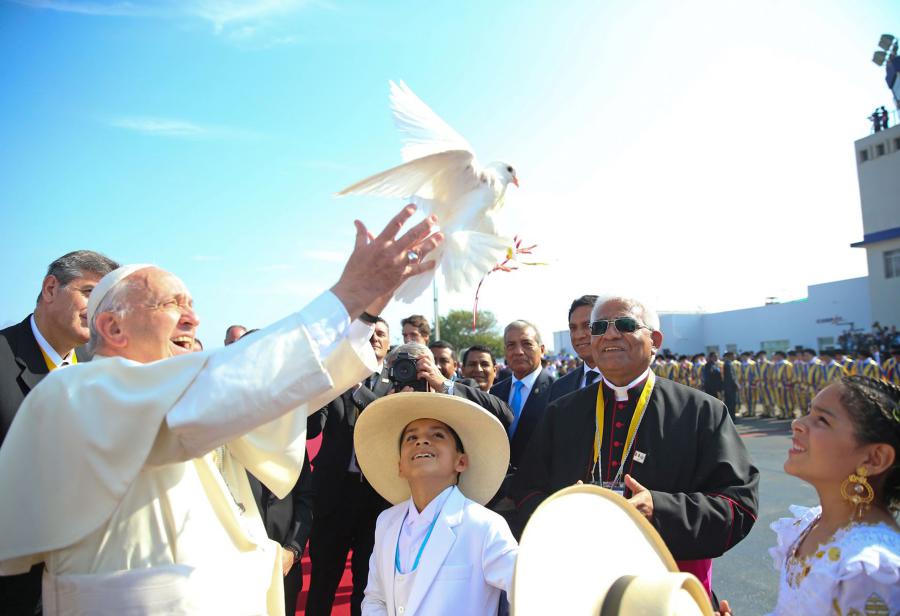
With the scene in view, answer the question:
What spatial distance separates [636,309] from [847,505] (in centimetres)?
115

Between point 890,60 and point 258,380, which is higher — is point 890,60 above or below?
above

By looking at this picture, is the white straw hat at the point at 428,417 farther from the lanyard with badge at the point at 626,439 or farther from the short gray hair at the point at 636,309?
the short gray hair at the point at 636,309

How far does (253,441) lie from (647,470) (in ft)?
5.57

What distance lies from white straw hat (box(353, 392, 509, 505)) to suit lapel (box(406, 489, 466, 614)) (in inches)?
10.7

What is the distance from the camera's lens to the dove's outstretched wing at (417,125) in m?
3.07

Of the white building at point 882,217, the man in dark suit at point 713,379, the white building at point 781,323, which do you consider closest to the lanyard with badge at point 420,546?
the man in dark suit at point 713,379

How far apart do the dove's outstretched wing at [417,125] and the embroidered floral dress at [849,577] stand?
224 cm

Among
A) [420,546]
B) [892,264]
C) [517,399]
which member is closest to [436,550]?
[420,546]

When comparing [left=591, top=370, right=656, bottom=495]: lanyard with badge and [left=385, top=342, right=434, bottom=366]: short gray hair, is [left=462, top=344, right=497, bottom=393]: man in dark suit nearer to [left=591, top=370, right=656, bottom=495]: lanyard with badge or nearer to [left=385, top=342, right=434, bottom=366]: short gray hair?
[left=385, top=342, right=434, bottom=366]: short gray hair

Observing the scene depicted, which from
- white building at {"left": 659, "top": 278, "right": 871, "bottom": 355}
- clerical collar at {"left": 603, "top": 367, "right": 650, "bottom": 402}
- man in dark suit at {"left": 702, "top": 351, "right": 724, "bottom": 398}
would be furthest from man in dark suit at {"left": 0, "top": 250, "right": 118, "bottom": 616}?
white building at {"left": 659, "top": 278, "right": 871, "bottom": 355}

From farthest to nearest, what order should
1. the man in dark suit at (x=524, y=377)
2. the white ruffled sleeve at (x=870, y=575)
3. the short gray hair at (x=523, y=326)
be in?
the short gray hair at (x=523, y=326) < the man in dark suit at (x=524, y=377) < the white ruffled sleeve at (x=870, y=575)

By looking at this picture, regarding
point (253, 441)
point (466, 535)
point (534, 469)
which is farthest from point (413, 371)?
point (253, 441)

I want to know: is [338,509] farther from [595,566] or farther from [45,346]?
[595,566]

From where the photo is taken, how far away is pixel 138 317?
1.71 m
